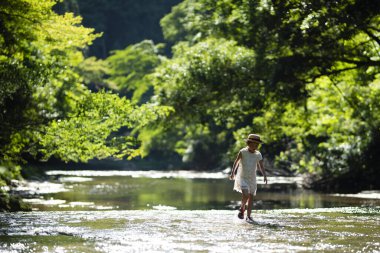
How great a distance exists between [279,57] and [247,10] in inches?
90.4

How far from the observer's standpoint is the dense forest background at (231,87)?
1902 centimetres

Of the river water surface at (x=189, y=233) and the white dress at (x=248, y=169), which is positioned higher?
the white dress at (x=248, y=169)

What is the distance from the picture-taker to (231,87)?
2555cm

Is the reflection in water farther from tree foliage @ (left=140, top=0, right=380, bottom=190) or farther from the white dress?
the white dress

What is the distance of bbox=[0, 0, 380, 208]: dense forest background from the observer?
62.4 ft

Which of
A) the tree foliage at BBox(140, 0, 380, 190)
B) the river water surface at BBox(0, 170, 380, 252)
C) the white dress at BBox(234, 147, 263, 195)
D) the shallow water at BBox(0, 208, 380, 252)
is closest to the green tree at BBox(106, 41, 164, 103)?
the tree foliage at BBox(140, 0, 380, 190)

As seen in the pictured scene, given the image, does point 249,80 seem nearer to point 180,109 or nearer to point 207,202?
point 180,109

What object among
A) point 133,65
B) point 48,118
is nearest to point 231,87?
point 48,118

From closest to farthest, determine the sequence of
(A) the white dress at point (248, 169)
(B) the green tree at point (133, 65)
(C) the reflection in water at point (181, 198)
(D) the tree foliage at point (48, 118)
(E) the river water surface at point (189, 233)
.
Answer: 1. (E) the river water surface at point (189, 233)
2. (A) the white dress at point (248, 169)
3. (D) the tree foliage at point (48, 118)
4. (C) the reflection in water at point (181, 198)
5. (B) the green tree at point (133, 65)

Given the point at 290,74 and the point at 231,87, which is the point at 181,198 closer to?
the point at 231,87

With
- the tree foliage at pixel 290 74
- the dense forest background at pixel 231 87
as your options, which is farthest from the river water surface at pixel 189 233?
the tree foliage at pixel 290 74

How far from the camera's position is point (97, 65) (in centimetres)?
6412

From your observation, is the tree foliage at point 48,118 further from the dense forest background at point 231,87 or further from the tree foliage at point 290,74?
the tree foliage at point 290,74

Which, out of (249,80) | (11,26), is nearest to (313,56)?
(249,80)
